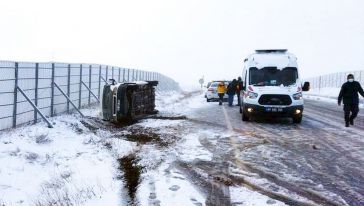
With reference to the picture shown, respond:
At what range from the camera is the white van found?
54.6ft

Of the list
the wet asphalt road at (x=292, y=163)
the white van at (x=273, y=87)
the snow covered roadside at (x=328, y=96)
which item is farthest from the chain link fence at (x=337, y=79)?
the wet asphalt road at (x=292, y=163)

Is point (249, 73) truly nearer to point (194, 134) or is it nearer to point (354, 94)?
point (354, 94)

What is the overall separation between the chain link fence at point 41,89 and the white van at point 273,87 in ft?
19.6

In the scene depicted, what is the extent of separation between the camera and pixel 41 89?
608 inches

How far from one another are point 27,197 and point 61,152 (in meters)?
2.95

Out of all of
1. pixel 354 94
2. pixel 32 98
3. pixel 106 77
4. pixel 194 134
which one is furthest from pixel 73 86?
pixel 354 94

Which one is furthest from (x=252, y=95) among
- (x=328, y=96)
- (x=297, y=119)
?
(x=328, y=96)

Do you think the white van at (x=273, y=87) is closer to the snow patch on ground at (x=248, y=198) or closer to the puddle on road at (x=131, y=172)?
the puddle on road at (x=131, y=172)

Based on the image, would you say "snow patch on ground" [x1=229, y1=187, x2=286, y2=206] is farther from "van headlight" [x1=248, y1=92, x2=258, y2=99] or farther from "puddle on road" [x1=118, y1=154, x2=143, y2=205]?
"van headlight" [x1=248, y1=92, x2=258, y2=99]

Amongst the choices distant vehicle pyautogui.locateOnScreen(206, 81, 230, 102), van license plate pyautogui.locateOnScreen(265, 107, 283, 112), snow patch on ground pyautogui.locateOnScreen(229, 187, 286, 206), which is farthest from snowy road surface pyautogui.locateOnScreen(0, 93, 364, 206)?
distant vehicle pyautogui.locateOnScreen(206, 81, 230, 102)

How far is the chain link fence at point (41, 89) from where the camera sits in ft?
Answer: 42.6

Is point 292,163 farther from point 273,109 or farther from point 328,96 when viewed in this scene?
point 328,96

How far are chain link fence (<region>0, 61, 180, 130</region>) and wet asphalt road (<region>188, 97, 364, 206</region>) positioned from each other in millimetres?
5556

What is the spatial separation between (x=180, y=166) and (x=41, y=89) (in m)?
8.35
